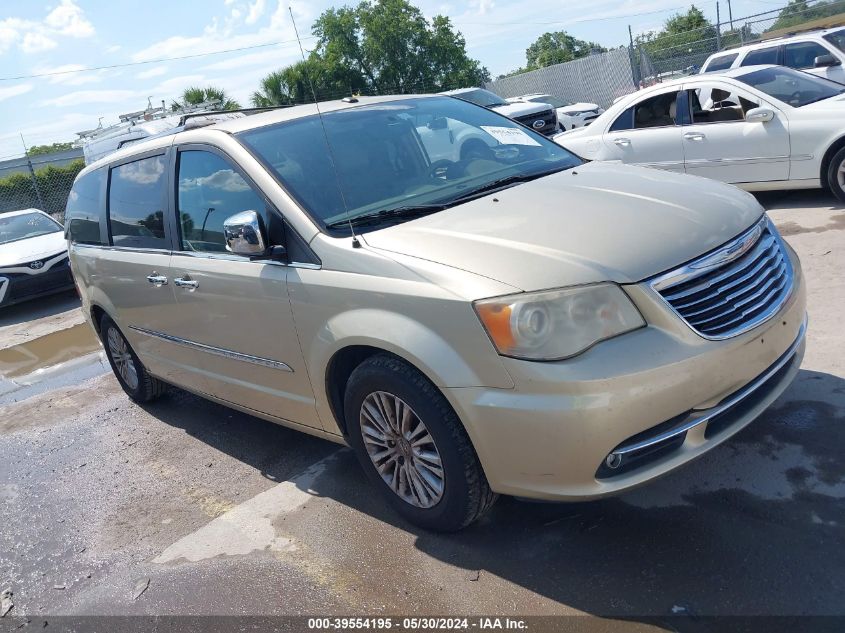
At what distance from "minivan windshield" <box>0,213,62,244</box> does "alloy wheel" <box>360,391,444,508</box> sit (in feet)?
35.5

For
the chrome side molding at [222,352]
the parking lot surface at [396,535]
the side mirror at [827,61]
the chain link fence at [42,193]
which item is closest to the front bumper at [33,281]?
the parking lot surface at [396,535]

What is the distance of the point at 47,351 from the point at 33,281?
274cm

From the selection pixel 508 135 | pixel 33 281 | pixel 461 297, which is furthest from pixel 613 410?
pixel 33 281

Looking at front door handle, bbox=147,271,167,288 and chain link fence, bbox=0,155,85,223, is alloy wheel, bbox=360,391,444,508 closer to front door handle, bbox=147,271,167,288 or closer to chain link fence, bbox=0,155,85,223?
front door handle, bbox=147,271,167,288

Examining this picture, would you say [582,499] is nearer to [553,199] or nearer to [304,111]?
[553,199]

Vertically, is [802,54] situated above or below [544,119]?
above

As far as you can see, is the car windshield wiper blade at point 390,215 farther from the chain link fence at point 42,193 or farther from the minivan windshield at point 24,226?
the chain link fence at point 42,193

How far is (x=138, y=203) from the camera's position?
16.2 feet

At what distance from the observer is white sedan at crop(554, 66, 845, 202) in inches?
294

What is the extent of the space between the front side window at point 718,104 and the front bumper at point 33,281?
878cm

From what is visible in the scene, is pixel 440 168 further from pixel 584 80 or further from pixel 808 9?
pixel 584 80

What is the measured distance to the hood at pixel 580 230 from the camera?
2.87 metres

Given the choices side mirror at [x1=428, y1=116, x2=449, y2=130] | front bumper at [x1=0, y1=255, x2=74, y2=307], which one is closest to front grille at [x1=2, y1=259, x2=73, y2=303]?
front bumper at [x1=0, y1=255, x2=74, y2=307]

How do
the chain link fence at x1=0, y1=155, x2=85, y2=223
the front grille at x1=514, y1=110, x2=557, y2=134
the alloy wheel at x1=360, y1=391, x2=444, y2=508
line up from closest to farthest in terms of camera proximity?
the alloy wheel at x1=360, y1=391, x2=444, y2=508 → the front grille at x1=514, y1=110, x2=557, y2=134 → the chain link fence at x1=0, y1=155, x2=85, y2=223
